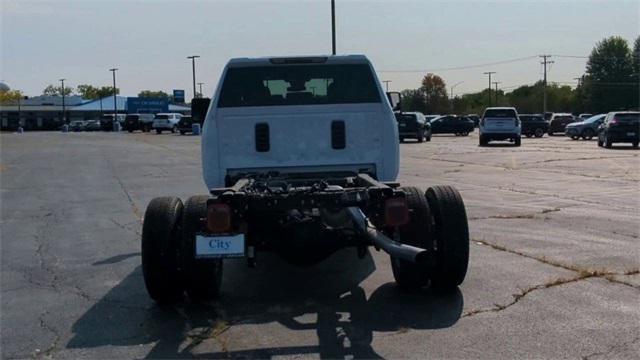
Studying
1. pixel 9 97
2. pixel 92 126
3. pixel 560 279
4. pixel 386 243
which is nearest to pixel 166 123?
pixel 92 126

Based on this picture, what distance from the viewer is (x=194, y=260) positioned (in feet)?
20.7

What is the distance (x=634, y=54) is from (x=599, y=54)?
5055mm

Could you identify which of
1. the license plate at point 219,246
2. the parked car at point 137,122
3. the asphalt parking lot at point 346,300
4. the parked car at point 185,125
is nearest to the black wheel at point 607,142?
the asphalt parking lot at point 346,300

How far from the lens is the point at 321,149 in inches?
317

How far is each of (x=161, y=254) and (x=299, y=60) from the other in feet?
9.63

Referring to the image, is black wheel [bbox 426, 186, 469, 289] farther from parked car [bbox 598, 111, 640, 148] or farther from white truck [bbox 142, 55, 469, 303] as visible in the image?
parked car [bbox 598, 111, 640, 148]

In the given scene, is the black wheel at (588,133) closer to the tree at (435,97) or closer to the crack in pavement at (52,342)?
the crack in pavement at (52,342)

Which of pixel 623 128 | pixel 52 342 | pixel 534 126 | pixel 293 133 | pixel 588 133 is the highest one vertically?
pixel 293 133

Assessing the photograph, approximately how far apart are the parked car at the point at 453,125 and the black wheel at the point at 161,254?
5150 cm

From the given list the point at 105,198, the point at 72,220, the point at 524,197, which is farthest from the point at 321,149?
the point at 105,198

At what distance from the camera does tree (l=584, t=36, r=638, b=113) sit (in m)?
101

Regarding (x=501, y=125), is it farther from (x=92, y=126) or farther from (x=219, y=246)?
(x=92, y=126)

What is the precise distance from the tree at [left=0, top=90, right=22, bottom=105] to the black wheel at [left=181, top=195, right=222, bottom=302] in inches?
6451

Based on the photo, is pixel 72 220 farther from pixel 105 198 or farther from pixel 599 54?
pixel 599 54
